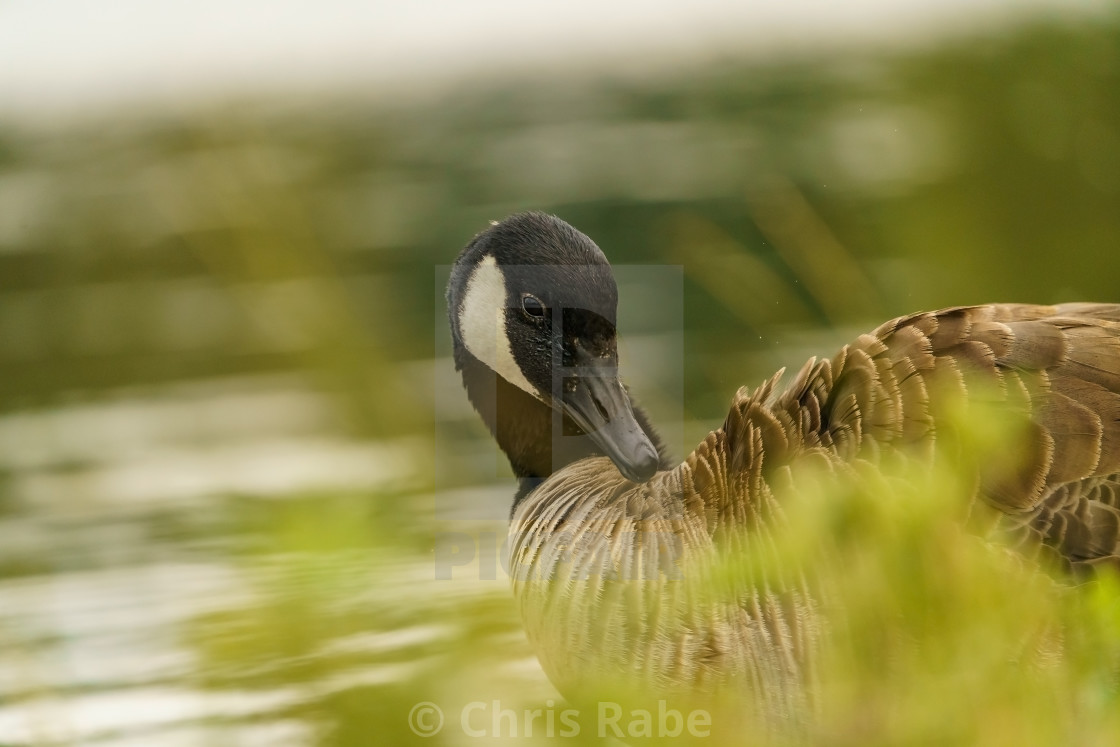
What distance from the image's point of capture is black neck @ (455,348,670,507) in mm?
4004

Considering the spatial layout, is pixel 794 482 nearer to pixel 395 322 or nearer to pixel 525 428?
pixel 525 428

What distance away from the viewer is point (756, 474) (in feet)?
10.1

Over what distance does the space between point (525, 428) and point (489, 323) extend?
35 centimetres

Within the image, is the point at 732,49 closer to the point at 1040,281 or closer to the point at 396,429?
the point at 1040,281

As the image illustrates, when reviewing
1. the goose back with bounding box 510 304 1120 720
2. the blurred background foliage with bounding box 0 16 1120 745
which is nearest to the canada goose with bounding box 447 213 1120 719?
the goose back with bounding box 510 304 1120 720

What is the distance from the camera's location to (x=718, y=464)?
3.21 meters

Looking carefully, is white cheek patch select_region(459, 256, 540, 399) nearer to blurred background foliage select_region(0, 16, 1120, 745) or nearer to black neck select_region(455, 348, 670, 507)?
black neck select_region(455, 348, 670, 507)

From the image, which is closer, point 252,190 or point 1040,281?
point 252,190

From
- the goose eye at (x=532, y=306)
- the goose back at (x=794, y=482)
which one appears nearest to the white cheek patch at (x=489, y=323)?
the goose eye at (x=532, y=306)

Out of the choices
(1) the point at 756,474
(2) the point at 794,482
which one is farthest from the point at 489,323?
(2) the point at 794,482

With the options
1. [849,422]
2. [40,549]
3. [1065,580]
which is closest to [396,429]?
[849,422]

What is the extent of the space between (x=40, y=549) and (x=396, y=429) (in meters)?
1.91

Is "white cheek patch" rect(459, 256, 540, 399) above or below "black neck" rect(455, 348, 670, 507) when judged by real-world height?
above

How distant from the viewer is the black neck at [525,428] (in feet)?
13.1
